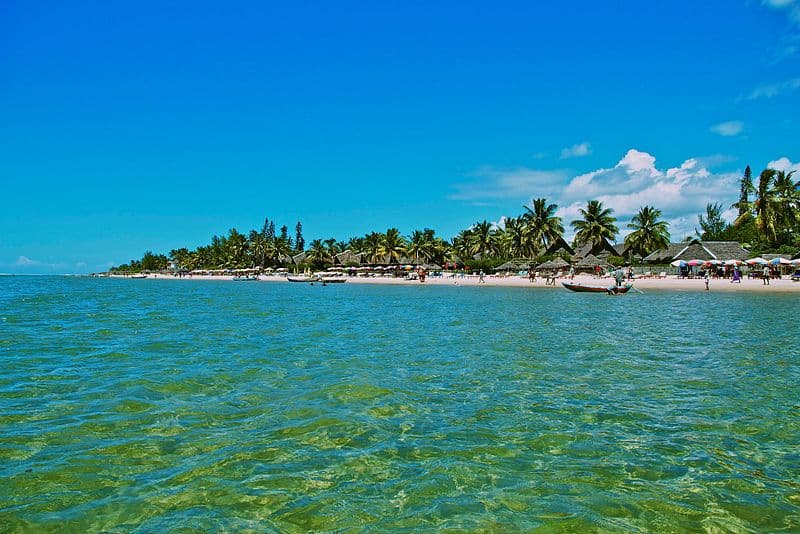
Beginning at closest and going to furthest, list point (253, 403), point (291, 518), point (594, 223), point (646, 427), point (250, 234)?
point (291, 518) < point (646, 427) < point (253, 403) < point (594, 223) < point (250, 234)

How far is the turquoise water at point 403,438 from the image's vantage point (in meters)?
4.04

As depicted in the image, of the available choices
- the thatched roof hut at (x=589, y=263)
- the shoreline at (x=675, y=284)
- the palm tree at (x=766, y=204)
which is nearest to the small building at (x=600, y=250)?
the thatched roof hut at (x=589, y=263)

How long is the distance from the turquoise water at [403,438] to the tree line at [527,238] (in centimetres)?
4576

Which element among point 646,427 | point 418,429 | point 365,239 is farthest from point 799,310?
point 365,239

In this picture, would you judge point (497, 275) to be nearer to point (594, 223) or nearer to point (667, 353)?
point (594, 223)

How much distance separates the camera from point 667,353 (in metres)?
11.6

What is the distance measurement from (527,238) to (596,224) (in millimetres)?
9108

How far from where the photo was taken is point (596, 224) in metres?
64.0

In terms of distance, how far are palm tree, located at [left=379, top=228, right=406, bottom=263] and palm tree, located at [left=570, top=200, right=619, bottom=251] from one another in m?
29.4

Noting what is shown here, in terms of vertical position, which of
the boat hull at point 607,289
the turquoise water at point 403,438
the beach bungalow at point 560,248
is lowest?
the turquoise water at point 403,438

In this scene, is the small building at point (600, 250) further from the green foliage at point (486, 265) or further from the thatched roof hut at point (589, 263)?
the green foliage at point (486, 265)

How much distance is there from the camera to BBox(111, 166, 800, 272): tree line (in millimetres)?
49062

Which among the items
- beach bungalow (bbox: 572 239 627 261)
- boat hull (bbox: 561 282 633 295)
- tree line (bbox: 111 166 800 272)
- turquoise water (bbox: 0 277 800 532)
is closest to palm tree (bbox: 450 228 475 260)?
tree line (bbox: 111 166 800 272)

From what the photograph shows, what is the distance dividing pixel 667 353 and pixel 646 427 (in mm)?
6238
